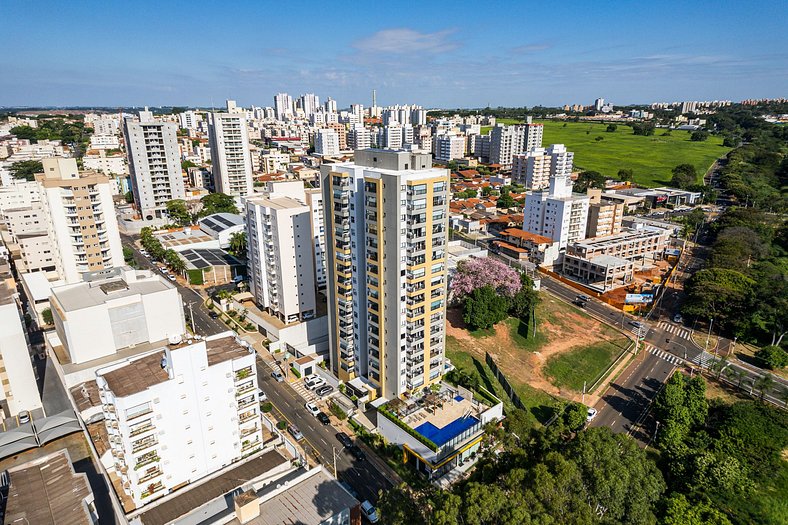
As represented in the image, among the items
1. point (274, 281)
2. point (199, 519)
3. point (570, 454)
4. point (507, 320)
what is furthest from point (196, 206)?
point (570, 454)

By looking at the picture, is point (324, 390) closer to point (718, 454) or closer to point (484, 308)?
point (484, 308)

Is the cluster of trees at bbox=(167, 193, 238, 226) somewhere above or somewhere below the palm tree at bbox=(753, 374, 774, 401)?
above

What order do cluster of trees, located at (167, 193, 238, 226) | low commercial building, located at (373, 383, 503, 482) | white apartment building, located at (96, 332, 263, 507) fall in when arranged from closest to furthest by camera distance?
1. white apartment building, located at (96, 332, 263, 507)
2. low commercial building, located at (373, 383, 503, 482)
3. cluster of trees, located at (167, 193, 238, 226)

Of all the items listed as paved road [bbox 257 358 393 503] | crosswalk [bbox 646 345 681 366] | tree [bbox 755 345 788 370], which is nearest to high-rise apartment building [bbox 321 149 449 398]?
paved road [bbox 257 358 393 503]

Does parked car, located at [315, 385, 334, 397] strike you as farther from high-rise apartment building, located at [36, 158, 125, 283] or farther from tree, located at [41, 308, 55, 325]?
tree, located at [41, 308, 55, 325]

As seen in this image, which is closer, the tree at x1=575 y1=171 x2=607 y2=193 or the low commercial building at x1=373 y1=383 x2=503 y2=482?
the low commercial building at x1=373 y1=383 x2=503 y2=482

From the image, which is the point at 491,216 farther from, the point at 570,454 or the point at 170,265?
the point at 570,454
